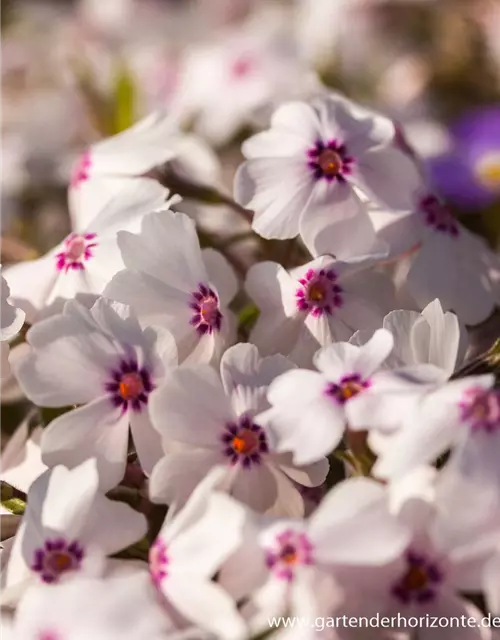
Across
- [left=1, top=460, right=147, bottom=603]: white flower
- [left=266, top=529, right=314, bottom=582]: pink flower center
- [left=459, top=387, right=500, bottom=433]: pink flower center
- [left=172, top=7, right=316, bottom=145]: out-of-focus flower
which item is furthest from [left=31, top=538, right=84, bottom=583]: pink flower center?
[left=172, top=7, right=316, bottom=145]: out-of-focus flower

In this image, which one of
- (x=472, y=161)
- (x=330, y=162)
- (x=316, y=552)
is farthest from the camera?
(x=472, y=161)

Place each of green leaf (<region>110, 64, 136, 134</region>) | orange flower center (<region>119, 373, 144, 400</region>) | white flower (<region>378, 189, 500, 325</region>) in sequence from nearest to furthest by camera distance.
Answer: orange flower center (<region>119, 373, 144, 400</region>), white flower (<region>378, 189, 500, 325</region>), green leaf (<region>110, 64, 136, 134</region>)

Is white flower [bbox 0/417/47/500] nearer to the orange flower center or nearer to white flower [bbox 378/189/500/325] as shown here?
the orange flower center

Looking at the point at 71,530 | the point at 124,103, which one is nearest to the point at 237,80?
the point at 124,103

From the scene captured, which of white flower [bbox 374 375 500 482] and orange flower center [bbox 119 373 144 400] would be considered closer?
white flower [bbox 374 375 500 482]

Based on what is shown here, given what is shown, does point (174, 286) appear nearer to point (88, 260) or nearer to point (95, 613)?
point (88, 260)

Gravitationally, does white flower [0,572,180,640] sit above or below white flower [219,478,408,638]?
below

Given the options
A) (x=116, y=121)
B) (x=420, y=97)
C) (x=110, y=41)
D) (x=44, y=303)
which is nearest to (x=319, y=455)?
(x=44, y=303)
